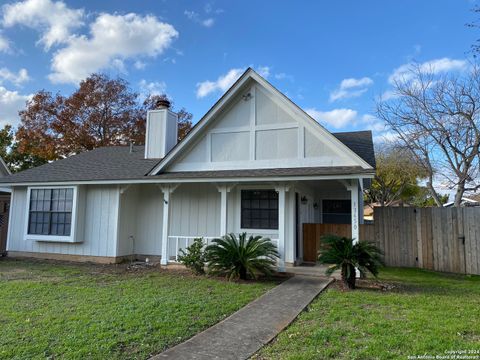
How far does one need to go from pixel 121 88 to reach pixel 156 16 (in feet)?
51.5

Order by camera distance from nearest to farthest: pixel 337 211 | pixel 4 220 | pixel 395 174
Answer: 1. pixel 337 211
2. pixel 4 220
3. pixel 395 174

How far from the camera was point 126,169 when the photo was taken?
11.4 m

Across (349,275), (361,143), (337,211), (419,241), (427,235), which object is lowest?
(349,275)

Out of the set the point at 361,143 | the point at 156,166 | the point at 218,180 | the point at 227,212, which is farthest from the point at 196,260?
the point at 361,143

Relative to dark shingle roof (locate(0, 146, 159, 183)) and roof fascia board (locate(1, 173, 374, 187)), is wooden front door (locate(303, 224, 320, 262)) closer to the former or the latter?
Result: roof fascia board (locate(1, 173, 374, 187))

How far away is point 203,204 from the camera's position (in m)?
10.9

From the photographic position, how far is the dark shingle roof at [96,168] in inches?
432

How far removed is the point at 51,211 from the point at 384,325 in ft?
35.3

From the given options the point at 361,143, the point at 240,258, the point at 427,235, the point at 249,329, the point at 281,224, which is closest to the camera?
the point at 249,329

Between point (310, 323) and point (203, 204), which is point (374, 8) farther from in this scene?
point (310, 323)

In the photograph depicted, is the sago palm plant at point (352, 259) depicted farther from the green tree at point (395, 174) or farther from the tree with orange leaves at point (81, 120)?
the tree with orange leaves at point (81, 120)

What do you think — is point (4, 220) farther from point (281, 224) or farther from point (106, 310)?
point (281, 224)

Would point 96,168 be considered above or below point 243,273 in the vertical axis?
above

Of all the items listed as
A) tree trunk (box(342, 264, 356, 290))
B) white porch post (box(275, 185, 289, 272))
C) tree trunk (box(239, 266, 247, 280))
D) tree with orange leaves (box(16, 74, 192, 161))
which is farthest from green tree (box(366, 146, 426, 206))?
tree with orange leaves (box(16, 74, 192, 161))
